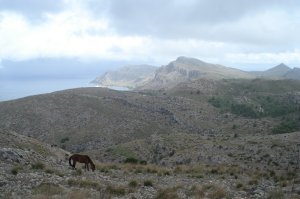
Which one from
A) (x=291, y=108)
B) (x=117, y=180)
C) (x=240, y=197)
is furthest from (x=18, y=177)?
(x=291, y=108)

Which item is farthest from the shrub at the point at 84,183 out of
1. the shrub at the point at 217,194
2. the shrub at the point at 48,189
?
the shrub at the point at 217,194

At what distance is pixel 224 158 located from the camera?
43.6 m

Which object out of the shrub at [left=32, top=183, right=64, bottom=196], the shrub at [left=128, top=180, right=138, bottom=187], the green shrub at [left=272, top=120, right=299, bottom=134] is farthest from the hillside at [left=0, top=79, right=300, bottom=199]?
the green shrub at [left=272, top=120, right=299, bottom=134]

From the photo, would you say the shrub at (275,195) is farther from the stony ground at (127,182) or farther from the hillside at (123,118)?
the hillside at (123,118)

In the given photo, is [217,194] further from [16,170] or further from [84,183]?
[16,170]

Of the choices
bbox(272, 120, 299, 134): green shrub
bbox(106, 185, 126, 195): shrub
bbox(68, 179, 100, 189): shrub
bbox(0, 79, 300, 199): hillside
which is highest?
bbox(68, 179, 100, 189): shrub

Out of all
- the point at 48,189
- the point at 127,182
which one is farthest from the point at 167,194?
the point at 48,189

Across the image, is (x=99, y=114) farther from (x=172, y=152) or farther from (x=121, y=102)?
(x=172, y=152)

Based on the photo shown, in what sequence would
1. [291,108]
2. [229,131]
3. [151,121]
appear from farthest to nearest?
1. [291,108]
2. [151,121]
3. [229,131]

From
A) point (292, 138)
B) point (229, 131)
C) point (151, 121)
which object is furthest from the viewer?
point (151, 121)

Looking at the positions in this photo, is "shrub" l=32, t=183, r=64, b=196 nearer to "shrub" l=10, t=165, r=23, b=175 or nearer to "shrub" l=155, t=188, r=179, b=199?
"shrub" l=10, t=165, r=23, b=175

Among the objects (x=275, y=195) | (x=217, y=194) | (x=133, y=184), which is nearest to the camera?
(x=275, y=195)

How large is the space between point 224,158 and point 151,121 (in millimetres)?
49359

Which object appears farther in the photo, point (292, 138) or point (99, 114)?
point (99, 114)
